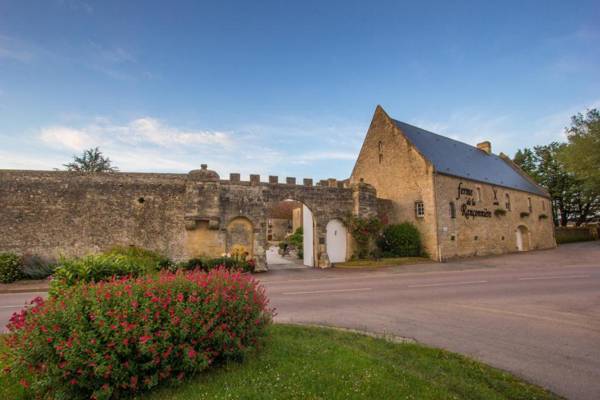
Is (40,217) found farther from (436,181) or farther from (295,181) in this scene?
(436,181)

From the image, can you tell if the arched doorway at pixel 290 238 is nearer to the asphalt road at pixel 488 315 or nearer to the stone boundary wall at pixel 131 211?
the stone boundary wall at pixel 131 211

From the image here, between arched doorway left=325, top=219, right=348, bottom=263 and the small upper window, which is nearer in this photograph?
arched doorway left=325, top=219, right=348, bottom=263

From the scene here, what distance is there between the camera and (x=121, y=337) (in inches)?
127

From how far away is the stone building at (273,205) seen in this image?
1586 centimetres

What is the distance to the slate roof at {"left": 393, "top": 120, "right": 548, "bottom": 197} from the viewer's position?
79.7 ft

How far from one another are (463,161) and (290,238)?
1965cm

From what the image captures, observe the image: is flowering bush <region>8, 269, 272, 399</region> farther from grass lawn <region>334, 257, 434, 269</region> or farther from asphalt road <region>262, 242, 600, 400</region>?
grass lawn <region>334, 257, 434, 269</region>

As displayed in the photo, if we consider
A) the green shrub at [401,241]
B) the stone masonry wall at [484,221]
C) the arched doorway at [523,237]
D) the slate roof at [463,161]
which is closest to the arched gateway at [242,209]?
the green shrub at [401,241]

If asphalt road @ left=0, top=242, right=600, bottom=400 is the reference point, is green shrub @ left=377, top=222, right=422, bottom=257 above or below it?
above

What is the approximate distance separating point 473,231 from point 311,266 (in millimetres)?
13649

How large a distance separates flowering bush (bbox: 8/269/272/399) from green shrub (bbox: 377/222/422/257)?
19.1 meters

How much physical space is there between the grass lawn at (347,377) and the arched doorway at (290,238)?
560 inches

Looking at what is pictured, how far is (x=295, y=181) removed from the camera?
65.6 feet

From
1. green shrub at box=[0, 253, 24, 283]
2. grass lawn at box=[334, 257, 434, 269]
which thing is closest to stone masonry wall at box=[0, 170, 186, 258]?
green shrub at box=[0, 253, 24, 283]
